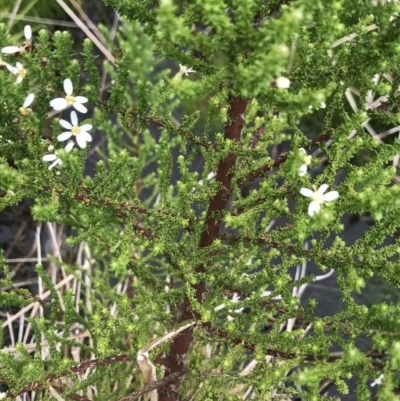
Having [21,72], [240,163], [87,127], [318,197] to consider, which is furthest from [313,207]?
[21,72]

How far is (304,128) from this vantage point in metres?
3.00

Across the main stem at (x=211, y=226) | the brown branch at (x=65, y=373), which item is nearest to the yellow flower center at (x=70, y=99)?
the main stem at (x=211, y=226)

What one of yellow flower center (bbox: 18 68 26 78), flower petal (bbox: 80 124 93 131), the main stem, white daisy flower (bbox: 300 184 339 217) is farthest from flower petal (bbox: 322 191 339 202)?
yellow flower center (bbox: 18 68 26 78)

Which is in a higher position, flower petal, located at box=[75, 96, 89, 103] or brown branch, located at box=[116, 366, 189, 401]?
flower petal, located at box=[75, 96, 89, 103]

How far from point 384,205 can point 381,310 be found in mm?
284

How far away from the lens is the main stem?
1202 mm

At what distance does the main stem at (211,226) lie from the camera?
1202mm

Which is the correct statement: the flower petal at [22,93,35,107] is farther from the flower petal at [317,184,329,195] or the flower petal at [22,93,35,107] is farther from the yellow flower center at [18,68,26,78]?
the flower petal at [317,184,329,195]

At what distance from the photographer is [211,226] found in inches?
54.4

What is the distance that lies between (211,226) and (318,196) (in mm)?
410

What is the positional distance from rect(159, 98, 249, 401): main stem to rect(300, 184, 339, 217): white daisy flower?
0.26 meters

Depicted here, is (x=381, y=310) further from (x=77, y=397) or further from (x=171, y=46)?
(x=77, y=397)

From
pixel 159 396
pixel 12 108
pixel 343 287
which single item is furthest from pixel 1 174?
pixel 159 396

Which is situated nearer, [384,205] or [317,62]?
[384,205]
